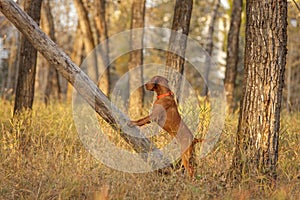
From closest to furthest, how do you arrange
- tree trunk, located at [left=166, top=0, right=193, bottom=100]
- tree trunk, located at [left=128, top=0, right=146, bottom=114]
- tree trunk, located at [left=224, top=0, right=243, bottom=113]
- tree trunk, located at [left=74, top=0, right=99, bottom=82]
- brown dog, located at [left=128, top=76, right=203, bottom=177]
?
brown dog, located at [left=128, top=76, right=203, bottom=177], tree trunk, located at [left=166, top=0, right=193, bottom=100], tree trunk, located at [left=128, top=0, right=146, bottom=114], tree trunk, located at [left=224, top=0, right=243, bottom=113], tree trunk, located at [left=74, top=0, right=99, bottom=82]

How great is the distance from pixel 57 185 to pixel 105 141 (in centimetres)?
193

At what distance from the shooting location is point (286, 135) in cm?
859

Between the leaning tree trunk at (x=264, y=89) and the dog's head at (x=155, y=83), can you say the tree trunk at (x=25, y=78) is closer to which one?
the dog's head at (x=155, y=83)

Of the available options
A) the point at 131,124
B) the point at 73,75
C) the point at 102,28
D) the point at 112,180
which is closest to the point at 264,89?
the point at 131,124

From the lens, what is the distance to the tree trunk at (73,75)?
6.60m

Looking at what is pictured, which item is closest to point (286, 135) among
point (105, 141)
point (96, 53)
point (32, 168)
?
point (105, 141)

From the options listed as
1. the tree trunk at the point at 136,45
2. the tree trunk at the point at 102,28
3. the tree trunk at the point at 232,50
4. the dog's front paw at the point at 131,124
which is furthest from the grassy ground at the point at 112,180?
the tree trunk at the point at 102,28

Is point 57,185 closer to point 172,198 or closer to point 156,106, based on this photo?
point 172,198

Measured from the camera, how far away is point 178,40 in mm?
10742

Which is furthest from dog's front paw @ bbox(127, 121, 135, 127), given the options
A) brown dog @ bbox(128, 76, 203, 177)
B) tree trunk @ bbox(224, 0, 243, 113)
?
tree trunk @ bbox(224, 0, 243, 113)

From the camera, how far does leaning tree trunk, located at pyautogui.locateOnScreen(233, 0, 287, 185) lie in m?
6.29

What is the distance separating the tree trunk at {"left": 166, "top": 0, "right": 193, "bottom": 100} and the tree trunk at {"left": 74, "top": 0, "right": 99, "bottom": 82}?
771cm

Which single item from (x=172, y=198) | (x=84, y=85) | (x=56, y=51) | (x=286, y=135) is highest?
(x=56, y=51)

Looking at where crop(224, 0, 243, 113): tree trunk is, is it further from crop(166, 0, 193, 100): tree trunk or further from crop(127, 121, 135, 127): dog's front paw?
crop(127, 121, 135, 127): dog's front paw
